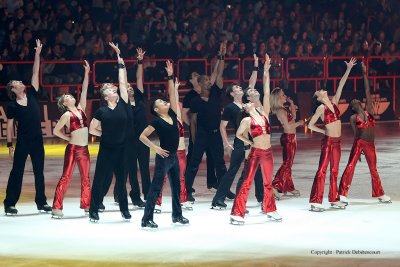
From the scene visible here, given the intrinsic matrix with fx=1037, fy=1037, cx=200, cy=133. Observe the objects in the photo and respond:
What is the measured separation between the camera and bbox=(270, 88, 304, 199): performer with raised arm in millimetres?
17359

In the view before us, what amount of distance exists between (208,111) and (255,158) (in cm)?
252

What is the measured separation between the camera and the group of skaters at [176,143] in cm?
1489

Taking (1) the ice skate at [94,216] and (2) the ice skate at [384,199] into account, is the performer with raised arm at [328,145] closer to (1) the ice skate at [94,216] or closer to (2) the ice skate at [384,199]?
(2) the ice skate at [384,199]

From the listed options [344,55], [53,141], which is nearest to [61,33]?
[53,141]

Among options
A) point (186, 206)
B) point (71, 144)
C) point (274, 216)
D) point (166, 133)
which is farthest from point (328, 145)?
point (71, 144)

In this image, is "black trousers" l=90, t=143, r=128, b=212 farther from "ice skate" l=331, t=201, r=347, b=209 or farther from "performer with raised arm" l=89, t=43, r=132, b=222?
"ice skate" l=331, t=201, r=347, b=209

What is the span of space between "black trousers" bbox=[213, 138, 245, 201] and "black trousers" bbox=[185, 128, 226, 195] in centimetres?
92

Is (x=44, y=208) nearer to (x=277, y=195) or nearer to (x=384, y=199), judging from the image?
(x=277, y=195)

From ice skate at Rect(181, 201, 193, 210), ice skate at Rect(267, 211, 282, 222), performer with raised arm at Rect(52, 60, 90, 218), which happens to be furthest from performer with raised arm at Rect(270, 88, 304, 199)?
performer with raised arm at Rect(52, 60, 90, 218)

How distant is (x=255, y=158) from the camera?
588 inches

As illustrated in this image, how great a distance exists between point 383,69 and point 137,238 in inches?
827

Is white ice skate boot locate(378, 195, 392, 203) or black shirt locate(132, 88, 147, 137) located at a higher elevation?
black shirt locate(132, 88, 147, 137)

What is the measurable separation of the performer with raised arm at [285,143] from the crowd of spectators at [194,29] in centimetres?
1146

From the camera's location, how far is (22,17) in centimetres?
2791
